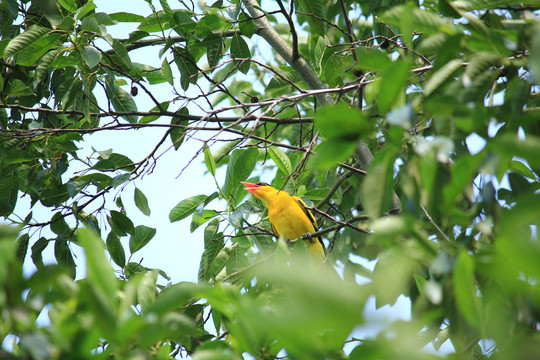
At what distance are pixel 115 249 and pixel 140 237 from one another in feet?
0.58

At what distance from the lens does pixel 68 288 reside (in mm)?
1014

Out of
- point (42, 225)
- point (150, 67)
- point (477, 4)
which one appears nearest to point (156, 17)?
point (150, 67)

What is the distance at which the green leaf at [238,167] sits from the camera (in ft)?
10.1

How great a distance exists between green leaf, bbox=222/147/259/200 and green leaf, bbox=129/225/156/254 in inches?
21.8

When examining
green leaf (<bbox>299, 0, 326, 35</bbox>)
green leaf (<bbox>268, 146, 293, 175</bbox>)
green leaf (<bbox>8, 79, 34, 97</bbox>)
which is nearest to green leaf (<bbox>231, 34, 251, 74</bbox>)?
green leaf (<bbox>299, 0, 326, 35</bbox>)

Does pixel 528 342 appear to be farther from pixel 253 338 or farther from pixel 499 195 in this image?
pixel 499 195

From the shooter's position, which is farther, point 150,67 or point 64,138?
point 150,67

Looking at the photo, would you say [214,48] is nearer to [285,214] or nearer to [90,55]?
[90,55]

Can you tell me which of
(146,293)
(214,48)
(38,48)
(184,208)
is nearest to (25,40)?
(38,48)

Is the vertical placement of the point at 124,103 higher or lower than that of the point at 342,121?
lower

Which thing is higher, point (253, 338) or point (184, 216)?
point (253, 338)

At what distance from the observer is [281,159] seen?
10.9 ft

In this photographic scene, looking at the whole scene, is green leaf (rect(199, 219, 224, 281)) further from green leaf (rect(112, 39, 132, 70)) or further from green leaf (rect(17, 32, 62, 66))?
green leaf (rect(17, 32, 62, 66))

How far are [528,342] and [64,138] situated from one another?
2797 mm
